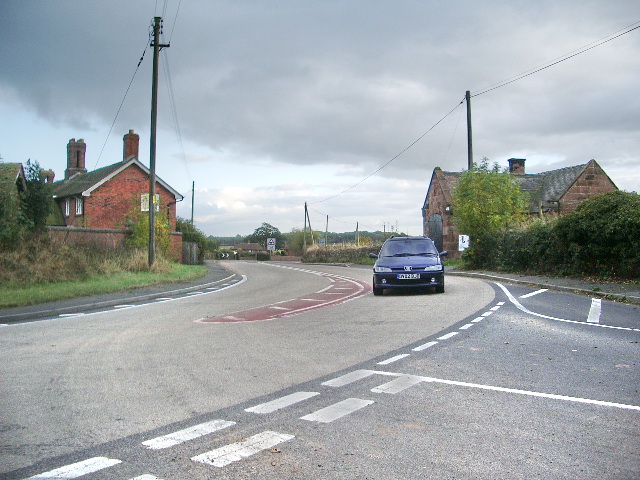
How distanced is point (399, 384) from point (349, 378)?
0.56m

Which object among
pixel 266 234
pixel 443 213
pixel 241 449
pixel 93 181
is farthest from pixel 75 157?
pixel 266 234

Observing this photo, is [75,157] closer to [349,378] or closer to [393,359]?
[393,359]

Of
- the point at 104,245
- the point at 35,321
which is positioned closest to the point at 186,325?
the point at 35,321

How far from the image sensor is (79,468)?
3525mm

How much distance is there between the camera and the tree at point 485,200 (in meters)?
27.5

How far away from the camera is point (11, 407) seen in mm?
4949

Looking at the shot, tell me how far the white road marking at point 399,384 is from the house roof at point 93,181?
38.0 m

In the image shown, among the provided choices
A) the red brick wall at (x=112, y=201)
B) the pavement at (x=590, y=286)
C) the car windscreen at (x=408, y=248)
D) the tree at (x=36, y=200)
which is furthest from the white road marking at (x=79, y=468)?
the red brick wall at (x=112, y=201)

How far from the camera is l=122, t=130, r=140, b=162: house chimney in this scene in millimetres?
44503

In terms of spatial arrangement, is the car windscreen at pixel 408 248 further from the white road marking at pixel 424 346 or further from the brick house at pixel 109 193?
the brick house at pixel 109 193

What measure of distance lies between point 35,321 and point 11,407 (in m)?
7.01

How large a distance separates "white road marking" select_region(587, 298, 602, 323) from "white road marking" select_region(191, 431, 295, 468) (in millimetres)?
7925

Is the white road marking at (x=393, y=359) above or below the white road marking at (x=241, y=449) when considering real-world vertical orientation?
above

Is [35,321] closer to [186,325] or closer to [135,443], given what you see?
[186,325]
